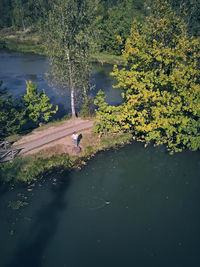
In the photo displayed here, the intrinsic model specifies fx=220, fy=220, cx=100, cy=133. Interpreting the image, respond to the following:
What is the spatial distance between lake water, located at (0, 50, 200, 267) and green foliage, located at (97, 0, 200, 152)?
4351 millimetres

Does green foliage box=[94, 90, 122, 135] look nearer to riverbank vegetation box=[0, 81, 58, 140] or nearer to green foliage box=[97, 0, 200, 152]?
green foliage box=[97, 0, 200, 152]

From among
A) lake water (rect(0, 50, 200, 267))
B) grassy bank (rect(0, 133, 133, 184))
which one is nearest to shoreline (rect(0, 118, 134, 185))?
grassy bank (rect(0, 133, 133, 184))

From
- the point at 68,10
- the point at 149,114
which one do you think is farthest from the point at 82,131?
the point at 68,10

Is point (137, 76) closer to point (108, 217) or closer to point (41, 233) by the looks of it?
point (108, 217)

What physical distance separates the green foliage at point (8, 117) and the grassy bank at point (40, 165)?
3.93 metres

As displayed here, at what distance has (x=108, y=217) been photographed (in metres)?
17.1

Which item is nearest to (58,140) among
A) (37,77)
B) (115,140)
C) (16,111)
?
(16,111)

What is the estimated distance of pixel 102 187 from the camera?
19859 millimetres

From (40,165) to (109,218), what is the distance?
844 centimetres

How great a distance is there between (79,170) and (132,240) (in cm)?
830

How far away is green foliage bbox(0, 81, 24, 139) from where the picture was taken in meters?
22.5

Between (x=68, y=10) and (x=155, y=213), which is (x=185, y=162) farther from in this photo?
(x=68, y=10)

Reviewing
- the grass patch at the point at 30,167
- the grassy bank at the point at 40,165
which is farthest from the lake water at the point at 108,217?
the grass patch at the point at 30,167

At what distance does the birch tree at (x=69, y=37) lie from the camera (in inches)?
921
